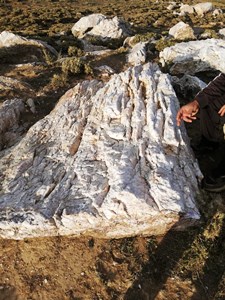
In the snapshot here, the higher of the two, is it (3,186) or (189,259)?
(3,186)

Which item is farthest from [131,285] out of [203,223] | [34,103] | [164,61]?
[164,61]

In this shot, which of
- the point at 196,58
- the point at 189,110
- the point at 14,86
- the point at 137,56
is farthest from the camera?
the point at 137,56

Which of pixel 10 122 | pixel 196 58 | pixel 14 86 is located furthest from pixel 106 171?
pixel 196 58

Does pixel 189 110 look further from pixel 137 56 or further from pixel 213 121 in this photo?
pixel 137 56

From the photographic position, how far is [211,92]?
7.59 m

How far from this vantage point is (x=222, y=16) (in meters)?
40.0

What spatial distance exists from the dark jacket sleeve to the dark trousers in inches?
5.6

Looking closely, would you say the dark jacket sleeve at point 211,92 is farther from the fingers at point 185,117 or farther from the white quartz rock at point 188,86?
the white quartz rock at point 188,86

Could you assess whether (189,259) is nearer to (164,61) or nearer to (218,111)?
(218,111)

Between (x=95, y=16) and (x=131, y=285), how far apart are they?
23977 millimetres

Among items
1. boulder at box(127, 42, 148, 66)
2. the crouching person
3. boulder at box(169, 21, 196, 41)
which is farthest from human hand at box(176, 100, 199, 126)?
boulder at box(169, 21, 196, 41)

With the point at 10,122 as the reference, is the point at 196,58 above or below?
below

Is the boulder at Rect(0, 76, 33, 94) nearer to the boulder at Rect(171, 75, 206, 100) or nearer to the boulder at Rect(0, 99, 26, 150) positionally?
the boulder at Rect(0, 99, 26, 150)

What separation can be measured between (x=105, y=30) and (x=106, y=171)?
19.1m
